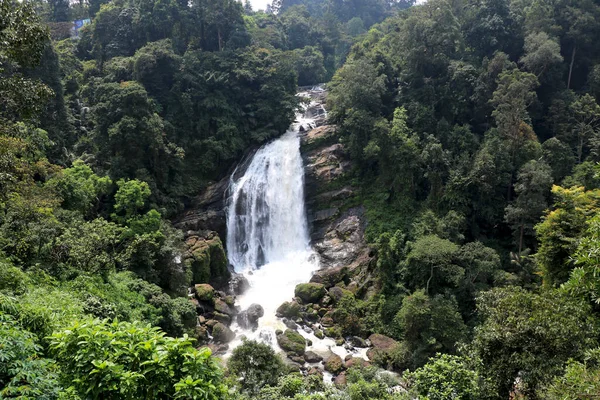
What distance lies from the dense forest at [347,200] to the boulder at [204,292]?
2.99ft

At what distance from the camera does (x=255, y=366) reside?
1255cm

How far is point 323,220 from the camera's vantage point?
25203 millimetres

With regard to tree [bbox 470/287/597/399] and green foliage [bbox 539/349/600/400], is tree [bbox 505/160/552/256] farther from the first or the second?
green foliage [bbox 539/349/600/400]

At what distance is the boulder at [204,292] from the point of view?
1919cm

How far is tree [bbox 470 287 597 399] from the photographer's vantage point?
8.55m

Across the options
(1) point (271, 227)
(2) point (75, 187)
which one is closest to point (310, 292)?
(1) point (271, 227)

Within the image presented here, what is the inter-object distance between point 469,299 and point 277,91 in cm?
1993

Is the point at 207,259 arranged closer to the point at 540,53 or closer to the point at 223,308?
the point at 223,308

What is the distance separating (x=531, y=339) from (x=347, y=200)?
16.9 metres

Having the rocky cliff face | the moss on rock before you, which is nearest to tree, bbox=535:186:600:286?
the rocky cliff face

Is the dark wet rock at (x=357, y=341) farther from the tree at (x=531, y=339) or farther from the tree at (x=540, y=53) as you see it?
the tree at (x=540, y=53)

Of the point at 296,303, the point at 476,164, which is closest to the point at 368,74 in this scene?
the point at 476,164

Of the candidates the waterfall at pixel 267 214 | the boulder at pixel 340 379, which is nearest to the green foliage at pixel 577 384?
the boulder at pixel 340 379

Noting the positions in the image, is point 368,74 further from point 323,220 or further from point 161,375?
point 161,375
